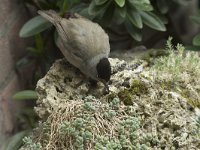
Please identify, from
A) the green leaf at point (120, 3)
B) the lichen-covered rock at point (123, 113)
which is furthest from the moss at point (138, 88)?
the green leaf at point (120, 3)

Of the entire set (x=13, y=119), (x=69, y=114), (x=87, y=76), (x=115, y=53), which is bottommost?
(x=13, y=119)

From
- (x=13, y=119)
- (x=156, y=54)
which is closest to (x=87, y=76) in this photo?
(x=156, y=54)

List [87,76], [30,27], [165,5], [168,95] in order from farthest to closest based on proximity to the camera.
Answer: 1. [165,5]
2. [30,27]
3. [87,76]
4. [168,95]

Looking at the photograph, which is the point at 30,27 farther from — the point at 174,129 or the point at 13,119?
the point at 174,129

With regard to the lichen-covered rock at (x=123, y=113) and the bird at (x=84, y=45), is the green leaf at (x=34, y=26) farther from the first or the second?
the lichen-covered rock at (x=123, y=113)

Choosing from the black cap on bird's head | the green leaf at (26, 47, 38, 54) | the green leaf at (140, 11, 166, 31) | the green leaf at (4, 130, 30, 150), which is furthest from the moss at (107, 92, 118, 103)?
the green leaf at (26, 47, 38, 54)

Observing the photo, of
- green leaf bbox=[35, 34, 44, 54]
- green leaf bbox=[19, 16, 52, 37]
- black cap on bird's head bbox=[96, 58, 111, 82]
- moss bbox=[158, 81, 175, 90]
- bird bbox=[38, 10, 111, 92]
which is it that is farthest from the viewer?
green leaf bbox=[35, 34, 44, 54]

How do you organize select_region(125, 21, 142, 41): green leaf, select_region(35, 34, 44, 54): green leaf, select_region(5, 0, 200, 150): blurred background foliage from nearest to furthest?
1. select_region(5, 0, 200, 150): blurred background foliage
2. select_region(125, 21, 142, 41): green leaf
3. select_region(35, 34, 44, 54): green leaf

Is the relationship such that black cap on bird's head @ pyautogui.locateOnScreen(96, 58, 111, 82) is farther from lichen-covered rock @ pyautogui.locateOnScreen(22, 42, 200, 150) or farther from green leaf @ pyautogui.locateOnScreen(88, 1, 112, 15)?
green leaf @ pyautogui.locateOnScreen(88, 1, 112, 15)
